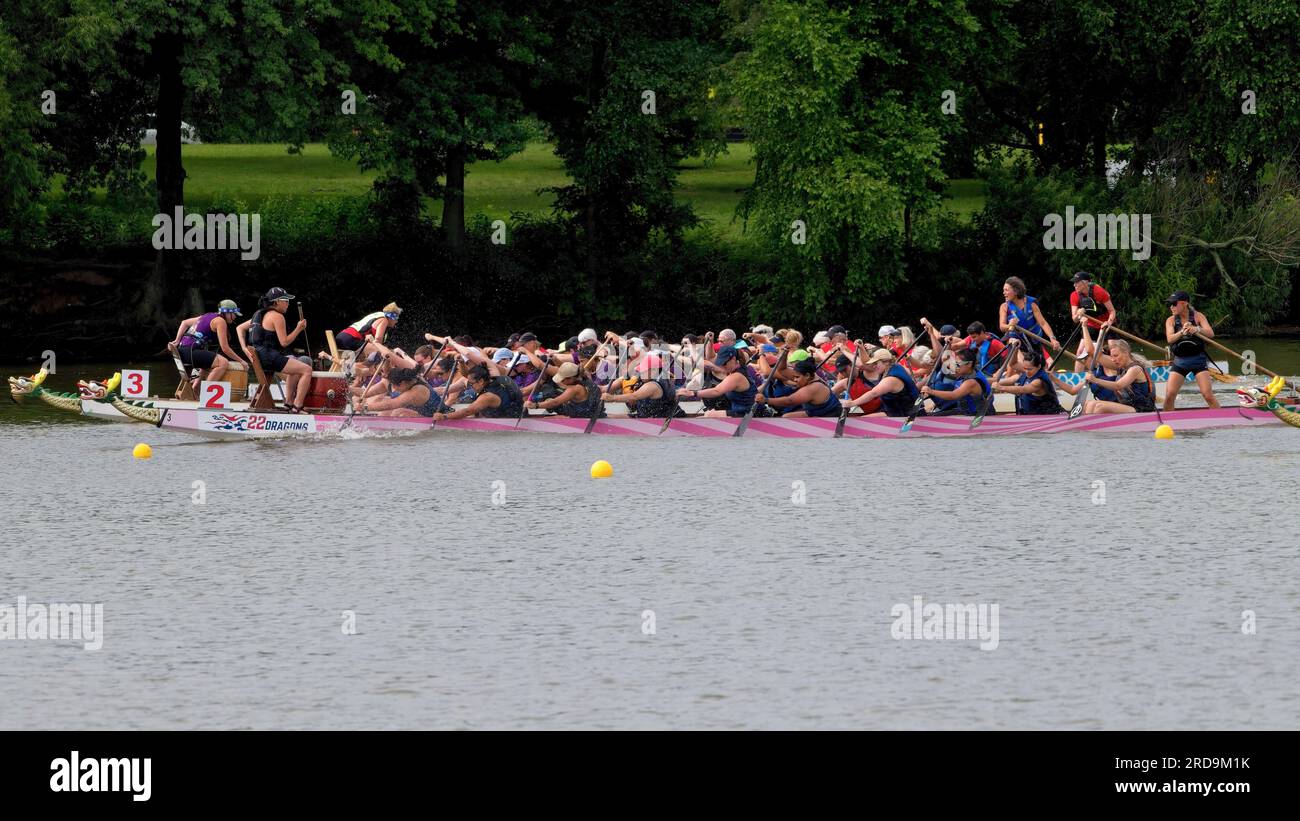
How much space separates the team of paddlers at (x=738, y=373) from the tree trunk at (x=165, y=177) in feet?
44.9

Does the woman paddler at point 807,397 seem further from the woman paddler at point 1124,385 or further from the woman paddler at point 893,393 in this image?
the woman paddler at point 1124,385

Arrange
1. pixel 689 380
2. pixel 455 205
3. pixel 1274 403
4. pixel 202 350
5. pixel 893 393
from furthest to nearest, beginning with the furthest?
pixel 455 205 → pixel 689 380 → pixel 202 350 → pixel 893 393 → pixel 1274 403

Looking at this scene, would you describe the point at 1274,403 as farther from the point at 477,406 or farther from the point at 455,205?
the point at 455,205

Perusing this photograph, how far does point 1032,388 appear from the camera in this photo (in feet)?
83.4

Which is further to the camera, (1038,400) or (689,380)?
(689,380)

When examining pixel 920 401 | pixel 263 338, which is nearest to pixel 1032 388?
pixel 920 401

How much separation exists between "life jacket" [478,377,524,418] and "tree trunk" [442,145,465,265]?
17613 millimetres

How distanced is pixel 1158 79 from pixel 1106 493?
2631 centimetres

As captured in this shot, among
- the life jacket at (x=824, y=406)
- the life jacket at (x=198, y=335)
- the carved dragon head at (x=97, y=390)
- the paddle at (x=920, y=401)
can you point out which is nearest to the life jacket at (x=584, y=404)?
the life jacket at (x=824, y=406)

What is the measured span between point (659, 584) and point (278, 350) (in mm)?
11166

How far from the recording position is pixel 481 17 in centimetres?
4241

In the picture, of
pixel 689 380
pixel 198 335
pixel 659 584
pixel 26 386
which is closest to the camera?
pixel 659 584
